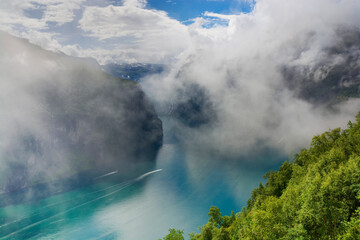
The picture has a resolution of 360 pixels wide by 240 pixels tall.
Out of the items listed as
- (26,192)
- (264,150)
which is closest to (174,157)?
(264,150)

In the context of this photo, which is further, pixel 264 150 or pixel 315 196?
pixel 264 150

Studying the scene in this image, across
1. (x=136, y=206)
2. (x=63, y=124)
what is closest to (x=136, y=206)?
(x=136, y=206)

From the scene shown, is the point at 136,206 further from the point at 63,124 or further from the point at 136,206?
the point at 63,124

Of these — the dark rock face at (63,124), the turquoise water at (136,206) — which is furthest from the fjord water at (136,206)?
the dark rock face at (63,124)

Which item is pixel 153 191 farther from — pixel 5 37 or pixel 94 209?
pixel 5 37

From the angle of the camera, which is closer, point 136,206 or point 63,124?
point 136,206

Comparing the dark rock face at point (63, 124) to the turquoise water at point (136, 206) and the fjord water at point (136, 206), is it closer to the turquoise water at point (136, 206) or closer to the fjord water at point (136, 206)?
the turquoise water at point (136, 206)

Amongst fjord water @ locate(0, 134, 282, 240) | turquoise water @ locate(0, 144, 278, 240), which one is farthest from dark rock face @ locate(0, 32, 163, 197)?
fjord water @ locate(0, 134, 282, 240)
